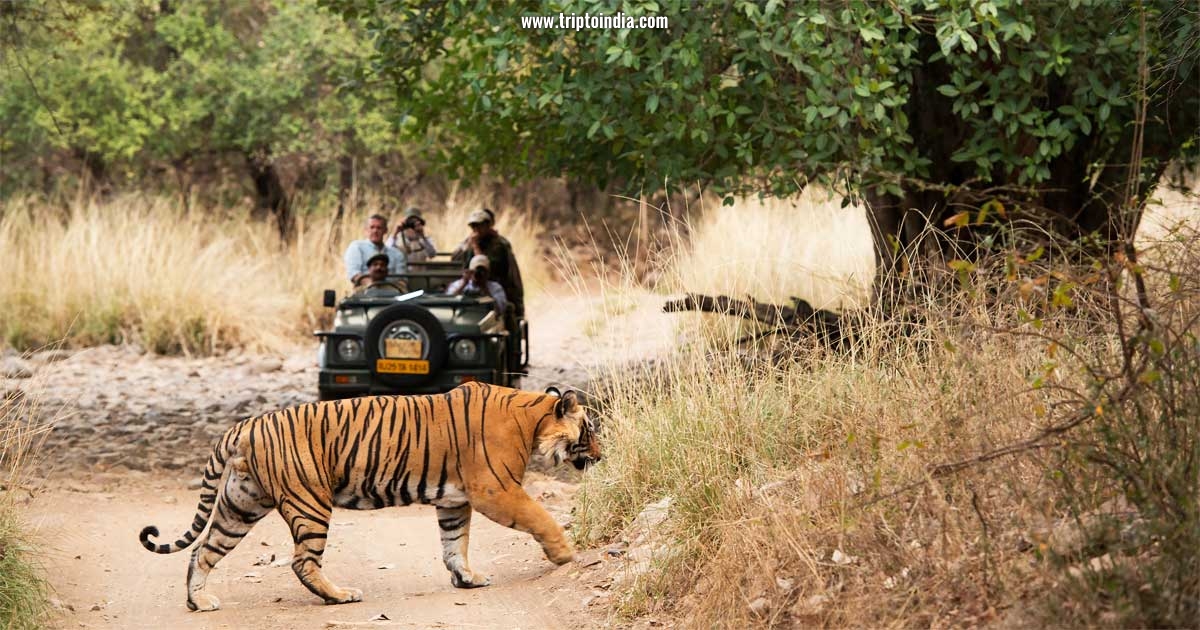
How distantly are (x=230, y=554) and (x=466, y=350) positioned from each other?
2.50 meters

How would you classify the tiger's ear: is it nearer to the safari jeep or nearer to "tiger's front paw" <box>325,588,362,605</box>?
"tiger's front paw" <box>325,588,362,605</box>

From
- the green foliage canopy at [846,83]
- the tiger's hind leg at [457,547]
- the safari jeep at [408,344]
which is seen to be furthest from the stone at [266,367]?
the tiger's hind leg at [457,547]

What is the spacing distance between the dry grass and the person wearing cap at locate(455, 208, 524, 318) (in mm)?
5298

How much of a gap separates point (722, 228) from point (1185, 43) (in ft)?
32.6

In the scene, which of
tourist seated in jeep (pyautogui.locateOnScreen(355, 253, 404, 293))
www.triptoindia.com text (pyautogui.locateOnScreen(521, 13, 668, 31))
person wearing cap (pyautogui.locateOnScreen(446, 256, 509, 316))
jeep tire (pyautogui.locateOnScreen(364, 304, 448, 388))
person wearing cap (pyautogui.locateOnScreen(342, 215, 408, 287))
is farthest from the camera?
person wearing cap (pyautogui.locateOnScreen(342, 215, 408, 287))

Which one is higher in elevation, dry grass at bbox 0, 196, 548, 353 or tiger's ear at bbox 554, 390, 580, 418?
dry grass at bbox 0, 196, 548, 353

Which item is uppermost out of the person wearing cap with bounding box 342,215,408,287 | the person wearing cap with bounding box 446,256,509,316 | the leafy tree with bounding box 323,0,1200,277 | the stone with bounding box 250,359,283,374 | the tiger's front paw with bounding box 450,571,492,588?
the leafy tree with bounding box 323,0,1200,277

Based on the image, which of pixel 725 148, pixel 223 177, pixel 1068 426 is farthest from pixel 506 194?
pixel 1068 426

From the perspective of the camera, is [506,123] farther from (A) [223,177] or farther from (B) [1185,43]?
(A) [223,177]

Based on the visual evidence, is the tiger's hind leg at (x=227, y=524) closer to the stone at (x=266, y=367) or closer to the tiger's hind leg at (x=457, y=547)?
the tiger's hind leg at (x=457, y=547)

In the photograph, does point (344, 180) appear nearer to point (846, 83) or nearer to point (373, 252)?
point (373, 252)

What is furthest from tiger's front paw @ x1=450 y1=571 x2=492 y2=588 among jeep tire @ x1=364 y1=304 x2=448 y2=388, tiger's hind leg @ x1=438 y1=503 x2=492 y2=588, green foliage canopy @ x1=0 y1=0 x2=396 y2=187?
green foliage canopy @ x1=0 y1=0 x2=396 y2=187

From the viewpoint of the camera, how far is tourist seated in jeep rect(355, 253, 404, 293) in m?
10.2

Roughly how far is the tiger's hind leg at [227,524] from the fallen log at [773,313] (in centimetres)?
260
